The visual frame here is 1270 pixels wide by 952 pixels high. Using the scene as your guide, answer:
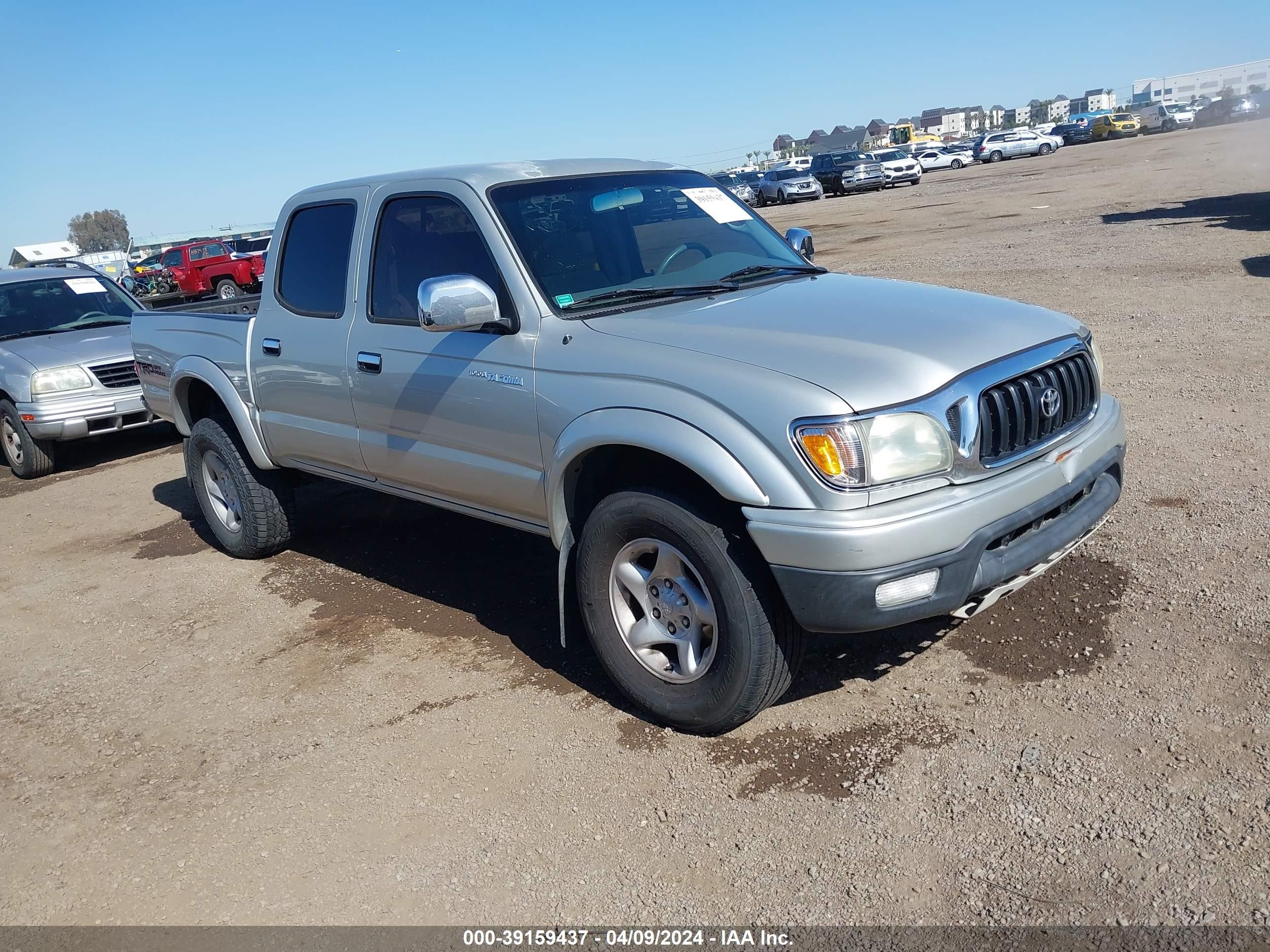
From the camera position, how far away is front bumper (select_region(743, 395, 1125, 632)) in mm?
3129

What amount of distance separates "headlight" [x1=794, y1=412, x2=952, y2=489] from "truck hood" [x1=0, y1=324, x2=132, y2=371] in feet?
24.6

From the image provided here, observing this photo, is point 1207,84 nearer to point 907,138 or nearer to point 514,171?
point 907,138

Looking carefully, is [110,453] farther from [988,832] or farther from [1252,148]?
[1252,148]

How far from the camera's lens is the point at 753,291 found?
169 inches

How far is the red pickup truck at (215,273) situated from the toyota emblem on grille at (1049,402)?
2828 centimetres

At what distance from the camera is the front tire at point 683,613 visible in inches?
134

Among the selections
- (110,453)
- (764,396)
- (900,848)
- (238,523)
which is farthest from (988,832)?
(110,453)

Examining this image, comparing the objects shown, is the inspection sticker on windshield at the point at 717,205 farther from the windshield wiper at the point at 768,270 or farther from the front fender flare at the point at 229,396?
the front fender flare at the point at 229,396

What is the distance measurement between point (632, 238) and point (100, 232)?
15852 centimetres

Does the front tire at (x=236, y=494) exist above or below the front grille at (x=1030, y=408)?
below

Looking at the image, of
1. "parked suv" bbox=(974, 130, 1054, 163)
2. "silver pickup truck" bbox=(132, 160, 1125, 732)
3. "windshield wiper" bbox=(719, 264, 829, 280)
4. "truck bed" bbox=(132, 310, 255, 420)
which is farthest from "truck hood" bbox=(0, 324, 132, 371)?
"parked suv" bbox=(974, 130, 1054, 163)

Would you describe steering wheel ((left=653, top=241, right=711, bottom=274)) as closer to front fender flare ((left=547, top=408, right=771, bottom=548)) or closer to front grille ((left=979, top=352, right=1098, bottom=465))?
front fender flare ((left=547, top=408, right=771, bottom=548))

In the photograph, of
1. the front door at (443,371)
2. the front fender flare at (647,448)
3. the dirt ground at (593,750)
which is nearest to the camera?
the dirt ground at (593,750)

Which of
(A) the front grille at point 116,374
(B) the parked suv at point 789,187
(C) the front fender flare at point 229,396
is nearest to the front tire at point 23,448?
(A) the front grille at point 116,374
